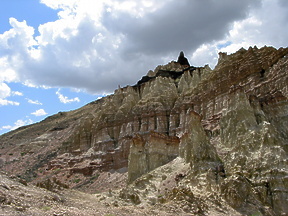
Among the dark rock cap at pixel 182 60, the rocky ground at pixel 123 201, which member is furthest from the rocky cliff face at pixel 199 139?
the dark rock cap at pixel 182 60

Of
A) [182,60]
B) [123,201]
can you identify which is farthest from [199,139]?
[182,60]

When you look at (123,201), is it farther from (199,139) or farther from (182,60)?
(182,60)

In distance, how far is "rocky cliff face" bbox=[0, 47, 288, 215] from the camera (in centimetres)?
2431

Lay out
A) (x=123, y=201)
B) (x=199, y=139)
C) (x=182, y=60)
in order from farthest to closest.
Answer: (x=182, y=60) < (x=199, y=139) < (x=123, y=201)

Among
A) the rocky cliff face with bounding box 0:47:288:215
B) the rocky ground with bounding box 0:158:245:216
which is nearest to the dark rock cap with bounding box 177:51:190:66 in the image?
the rocky cliff face with bounding box 0:47:288:215

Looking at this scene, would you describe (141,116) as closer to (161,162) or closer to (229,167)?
(161,162)

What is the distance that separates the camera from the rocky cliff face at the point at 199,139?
957 inches

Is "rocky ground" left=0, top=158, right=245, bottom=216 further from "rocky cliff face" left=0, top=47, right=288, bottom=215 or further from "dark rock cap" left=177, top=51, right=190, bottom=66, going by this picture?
"dark rock cap" left=177, top=51, right=190, bottom=66

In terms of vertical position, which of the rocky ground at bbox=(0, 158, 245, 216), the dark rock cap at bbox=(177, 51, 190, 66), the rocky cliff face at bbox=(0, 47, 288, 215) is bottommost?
the rocky ground at bbox=(0, 158, 245, 216)

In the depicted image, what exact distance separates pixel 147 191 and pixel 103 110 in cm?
4210

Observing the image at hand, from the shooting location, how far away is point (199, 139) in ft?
98.7

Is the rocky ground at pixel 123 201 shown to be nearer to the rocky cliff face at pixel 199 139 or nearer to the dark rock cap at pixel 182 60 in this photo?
the rocky cliff face at pixel 199 139

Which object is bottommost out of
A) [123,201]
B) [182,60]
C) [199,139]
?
[123,201]

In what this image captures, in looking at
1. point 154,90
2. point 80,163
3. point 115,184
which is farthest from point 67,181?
point 154,90
